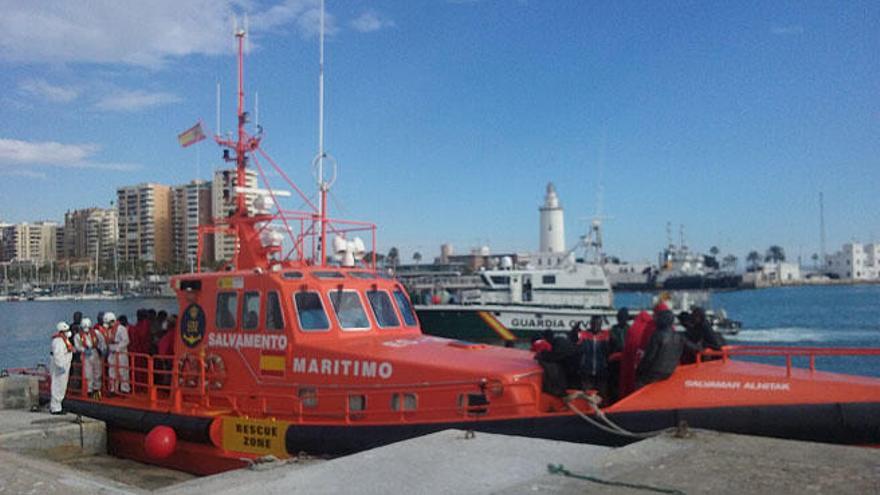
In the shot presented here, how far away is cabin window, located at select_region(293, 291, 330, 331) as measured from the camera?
857 centimetres

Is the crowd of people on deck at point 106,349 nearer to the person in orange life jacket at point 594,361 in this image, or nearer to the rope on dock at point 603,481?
the person in orange life jacket at point 594,361

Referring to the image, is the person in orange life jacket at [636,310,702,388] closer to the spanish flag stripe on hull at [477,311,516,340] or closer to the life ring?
the life ring

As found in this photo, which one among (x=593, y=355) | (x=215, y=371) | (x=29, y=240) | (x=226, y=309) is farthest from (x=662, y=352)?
(x=29, y=240)

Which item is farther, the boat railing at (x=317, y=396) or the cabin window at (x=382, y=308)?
the cabin window at (x=382, y=308)

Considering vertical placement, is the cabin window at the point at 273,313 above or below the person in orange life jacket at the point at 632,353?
above

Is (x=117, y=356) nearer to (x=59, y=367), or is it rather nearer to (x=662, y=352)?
(x=59, y=367)

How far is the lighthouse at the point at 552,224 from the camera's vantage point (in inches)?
2709

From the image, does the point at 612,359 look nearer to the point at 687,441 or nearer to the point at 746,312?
the point at 687,441

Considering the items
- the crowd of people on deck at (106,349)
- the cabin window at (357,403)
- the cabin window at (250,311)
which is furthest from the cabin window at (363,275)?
the crowd of people on deck at (106,349)

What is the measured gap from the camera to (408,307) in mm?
9641

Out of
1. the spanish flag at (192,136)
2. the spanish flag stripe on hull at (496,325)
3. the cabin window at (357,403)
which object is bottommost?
the spanish flag stripe on hull at (496,325)

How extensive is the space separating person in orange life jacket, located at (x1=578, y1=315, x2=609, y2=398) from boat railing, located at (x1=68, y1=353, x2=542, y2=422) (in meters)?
0.49

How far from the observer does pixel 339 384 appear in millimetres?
8078

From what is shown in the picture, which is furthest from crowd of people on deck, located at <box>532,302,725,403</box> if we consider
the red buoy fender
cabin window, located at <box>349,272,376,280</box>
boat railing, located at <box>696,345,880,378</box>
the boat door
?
the boat door
